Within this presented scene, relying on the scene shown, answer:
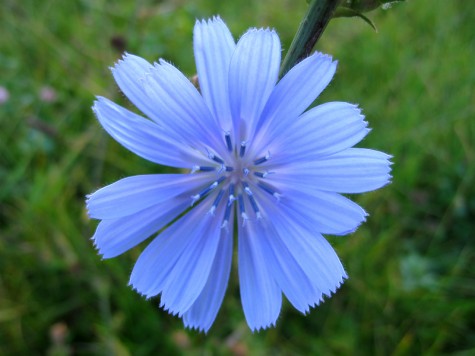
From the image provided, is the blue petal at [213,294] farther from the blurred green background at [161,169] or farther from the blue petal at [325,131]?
Answer: the blurred green background at [161,169]

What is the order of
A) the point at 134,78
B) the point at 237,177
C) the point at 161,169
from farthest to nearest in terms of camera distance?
the point at 161,169, the point at 237,177, the point at 134,78

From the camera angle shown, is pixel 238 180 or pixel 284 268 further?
pixel 238 180

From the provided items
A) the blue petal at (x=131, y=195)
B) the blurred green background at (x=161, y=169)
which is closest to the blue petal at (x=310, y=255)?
the blue petal at (x=131, y=195)

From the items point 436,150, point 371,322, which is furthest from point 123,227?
point 436,150

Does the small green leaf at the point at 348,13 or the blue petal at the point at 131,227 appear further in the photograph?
the blue petal at the point at 131,227

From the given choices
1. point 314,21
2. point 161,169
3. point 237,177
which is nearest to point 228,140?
point 237,177

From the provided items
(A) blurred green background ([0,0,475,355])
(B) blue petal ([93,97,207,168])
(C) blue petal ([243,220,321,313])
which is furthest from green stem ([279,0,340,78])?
(A) blurred green background ([0,0,475,355])

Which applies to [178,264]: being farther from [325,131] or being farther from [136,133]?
[325,131]
